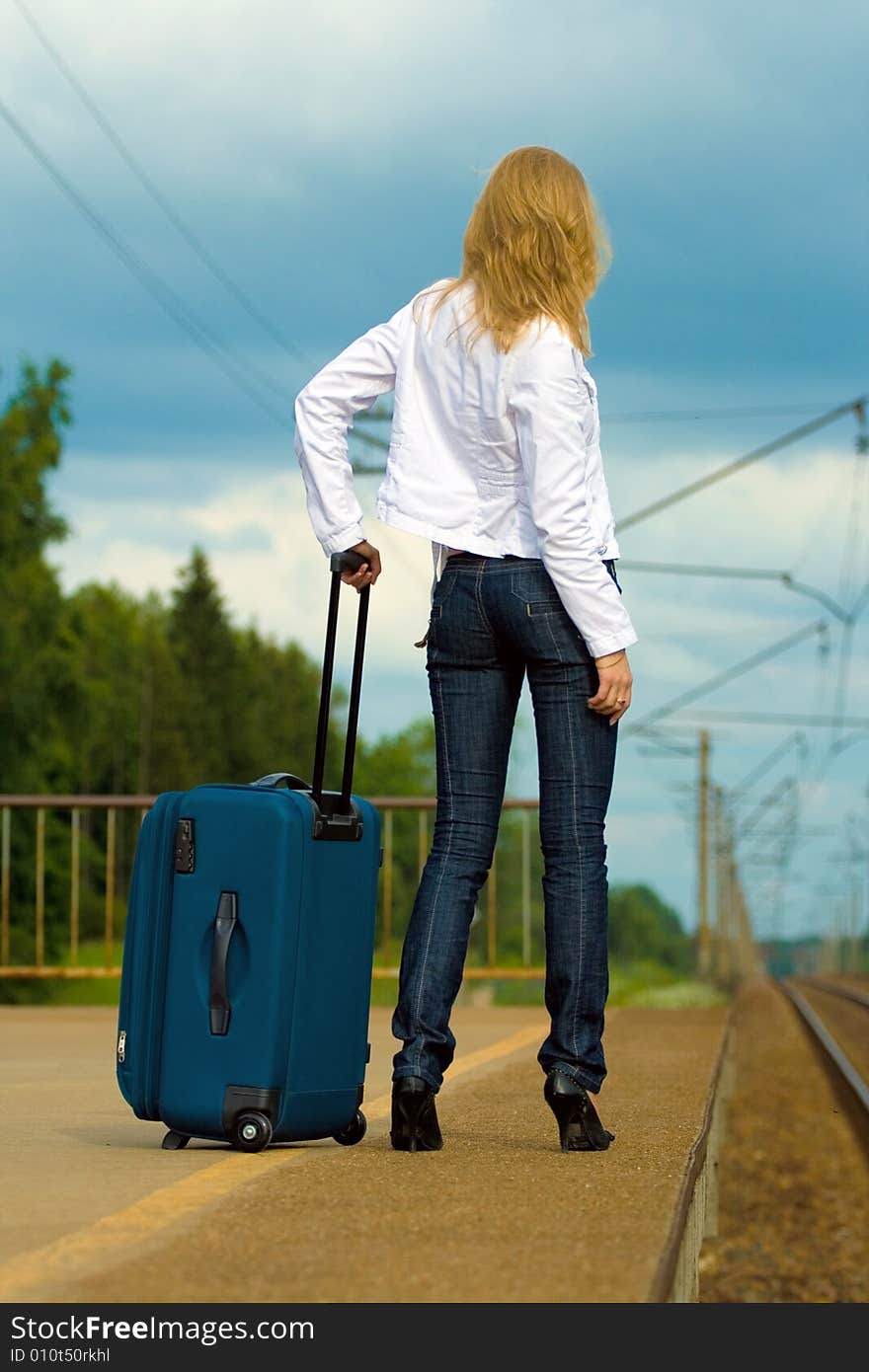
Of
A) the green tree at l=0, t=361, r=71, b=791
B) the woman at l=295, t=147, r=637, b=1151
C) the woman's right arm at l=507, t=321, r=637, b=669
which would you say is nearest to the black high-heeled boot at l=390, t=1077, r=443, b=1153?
the woman at l=295, t=147, r=637, b=1151

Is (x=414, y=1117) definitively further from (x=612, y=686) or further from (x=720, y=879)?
(x=720, y=879)

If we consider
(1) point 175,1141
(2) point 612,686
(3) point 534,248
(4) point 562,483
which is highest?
(3) point 534,248

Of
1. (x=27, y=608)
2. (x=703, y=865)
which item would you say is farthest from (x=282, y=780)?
(x=27, y=608)

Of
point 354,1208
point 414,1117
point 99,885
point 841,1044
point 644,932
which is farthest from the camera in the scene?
point 644,932

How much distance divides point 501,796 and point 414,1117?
71 cm

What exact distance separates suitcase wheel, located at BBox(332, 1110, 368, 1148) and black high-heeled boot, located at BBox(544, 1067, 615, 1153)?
45 cm

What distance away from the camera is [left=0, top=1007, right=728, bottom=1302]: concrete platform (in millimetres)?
2721

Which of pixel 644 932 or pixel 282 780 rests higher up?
pixel 282 780

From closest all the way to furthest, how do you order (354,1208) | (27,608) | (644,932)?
(354,1208), (27,608), (644,932)

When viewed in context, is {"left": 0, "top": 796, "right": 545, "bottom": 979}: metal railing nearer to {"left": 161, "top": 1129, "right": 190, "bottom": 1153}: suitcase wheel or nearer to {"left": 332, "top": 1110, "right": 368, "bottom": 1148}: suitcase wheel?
{"left": 332, "top": 1110, "right": 368, "bottom": 1148}: suitcase wheel

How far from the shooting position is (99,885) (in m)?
80.5

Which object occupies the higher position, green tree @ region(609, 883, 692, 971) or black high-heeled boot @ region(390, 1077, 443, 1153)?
black high-heeled boot @ region(390, 1077, 443, 1153)

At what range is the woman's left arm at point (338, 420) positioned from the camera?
14.0 ft

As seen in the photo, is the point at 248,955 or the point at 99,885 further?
the point at 99,885
